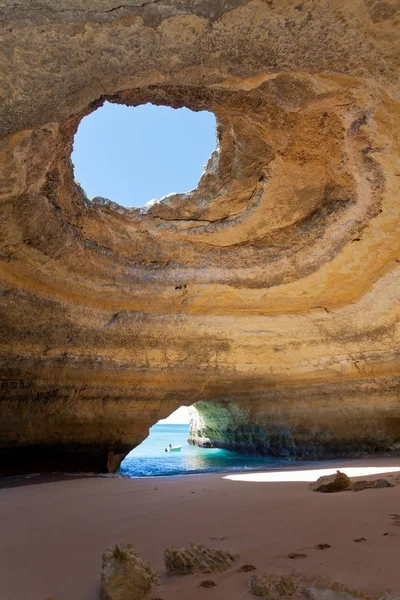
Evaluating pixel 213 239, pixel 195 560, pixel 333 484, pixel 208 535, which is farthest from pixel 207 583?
pixel 213 239

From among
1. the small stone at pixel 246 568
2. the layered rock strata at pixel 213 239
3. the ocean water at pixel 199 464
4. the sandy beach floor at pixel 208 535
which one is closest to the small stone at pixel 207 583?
the sandy beach floor at pixel 208 535

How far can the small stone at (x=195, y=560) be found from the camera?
1.65 metres

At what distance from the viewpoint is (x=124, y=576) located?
1.50m

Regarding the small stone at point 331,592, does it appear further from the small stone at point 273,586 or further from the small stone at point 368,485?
the small stone at point 368,485

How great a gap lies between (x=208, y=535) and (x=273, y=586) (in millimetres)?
793

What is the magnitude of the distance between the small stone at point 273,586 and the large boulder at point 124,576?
36cm

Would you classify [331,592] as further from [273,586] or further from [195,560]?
[195,560]

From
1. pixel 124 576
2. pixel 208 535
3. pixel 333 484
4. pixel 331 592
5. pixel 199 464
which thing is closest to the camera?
pixel 331 592

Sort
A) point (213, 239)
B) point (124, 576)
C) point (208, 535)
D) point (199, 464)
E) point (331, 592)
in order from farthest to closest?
point (199, 464)
point (213, 239)
point (208, 535)
point (124, 576)
point (331, 592)

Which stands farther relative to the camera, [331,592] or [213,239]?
[213,239]

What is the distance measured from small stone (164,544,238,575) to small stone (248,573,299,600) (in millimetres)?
227

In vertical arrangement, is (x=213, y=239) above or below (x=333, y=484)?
above

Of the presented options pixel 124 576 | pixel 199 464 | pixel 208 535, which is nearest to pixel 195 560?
pixel 124 576

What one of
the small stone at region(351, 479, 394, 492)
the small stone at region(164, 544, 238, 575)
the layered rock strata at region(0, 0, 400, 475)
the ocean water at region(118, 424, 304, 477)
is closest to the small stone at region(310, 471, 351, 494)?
the small stone at region(351, 479, 394, 492)
